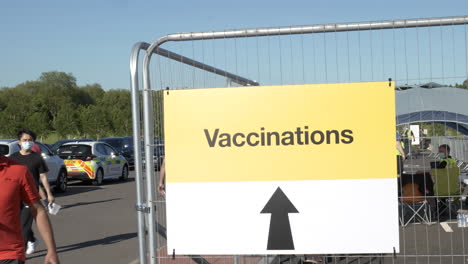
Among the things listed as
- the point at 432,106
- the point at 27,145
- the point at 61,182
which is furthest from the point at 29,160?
the point at 61,182

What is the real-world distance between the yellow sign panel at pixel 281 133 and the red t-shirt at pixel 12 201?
37.7 inches

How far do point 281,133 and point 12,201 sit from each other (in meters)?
1.74

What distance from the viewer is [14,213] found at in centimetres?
417

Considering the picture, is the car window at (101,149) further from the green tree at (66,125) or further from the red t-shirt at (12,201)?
the green tree at (66,125)

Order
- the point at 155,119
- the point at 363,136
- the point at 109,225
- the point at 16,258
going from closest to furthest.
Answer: the point at 16,258, the point at 363,136, the point at 155,119, the point at 109,225

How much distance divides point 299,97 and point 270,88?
0.66ft

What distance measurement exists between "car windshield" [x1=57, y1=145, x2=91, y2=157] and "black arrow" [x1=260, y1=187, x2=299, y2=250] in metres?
18.7

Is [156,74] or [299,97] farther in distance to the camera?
[156,74]

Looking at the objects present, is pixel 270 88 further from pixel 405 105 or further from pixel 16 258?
pixel 16 258

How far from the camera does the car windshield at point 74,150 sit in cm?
2258

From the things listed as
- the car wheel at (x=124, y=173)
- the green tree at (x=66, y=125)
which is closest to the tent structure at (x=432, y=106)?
the car wheel at (x=124, y=173)

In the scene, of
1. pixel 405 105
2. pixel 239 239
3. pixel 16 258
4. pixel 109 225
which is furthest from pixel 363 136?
pixel 109 225

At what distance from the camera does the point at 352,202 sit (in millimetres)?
4512

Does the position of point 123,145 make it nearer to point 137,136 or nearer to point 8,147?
point 8,147
